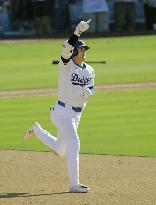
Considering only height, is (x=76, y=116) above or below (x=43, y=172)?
above

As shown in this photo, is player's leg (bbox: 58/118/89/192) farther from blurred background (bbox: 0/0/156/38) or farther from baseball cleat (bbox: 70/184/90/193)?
blurred background (bbox: 0/0/156/38)

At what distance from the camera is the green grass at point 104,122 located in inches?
525

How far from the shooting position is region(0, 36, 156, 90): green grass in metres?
22.6

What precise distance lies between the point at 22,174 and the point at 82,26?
7.21 ft

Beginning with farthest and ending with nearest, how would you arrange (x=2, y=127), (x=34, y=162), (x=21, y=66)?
(x=21, y=66), (x=2, y=127), (x=34, y=162)

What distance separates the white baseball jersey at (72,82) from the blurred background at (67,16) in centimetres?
2421

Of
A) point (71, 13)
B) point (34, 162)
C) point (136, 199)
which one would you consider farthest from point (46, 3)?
point (136, 199)

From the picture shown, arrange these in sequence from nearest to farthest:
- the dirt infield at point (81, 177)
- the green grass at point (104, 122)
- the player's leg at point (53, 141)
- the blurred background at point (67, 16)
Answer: the dirt infield at point (81, 177) < the player's leg at point (53, 141) < the green grass at point (104, 122) < the blurred background at point (67, 16)

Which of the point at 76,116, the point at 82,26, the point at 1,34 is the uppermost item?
the point at 82,26

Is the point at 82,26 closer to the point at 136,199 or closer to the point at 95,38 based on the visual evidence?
the point at 136,199

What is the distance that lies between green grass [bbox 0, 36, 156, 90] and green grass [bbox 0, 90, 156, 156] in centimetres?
293

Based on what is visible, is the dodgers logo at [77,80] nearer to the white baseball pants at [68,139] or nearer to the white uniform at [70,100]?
the white uniform at [70,100]

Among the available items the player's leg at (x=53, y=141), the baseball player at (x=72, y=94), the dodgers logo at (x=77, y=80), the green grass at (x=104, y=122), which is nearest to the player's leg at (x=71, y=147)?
the baseball player at (x=72, y=94)

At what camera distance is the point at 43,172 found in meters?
11.3
